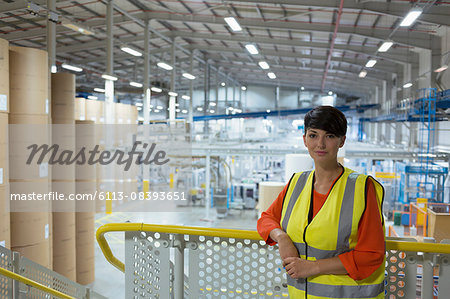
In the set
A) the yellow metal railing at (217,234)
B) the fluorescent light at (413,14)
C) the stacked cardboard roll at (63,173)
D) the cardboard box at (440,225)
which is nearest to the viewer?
the yellow metal railing at (217,234)

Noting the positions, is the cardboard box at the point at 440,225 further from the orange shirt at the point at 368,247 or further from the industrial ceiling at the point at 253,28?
the industrial ceiling at the point at 253,28

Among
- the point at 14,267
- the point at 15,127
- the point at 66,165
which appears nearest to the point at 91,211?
the point at 66,165

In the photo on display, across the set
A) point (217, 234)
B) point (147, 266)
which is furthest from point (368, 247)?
point (147, 266)

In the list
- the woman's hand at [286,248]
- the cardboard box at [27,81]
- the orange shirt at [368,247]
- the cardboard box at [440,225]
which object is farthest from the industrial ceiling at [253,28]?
the orange shirt at [368,247]

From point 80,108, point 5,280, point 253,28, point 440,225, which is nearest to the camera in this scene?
point 5,280

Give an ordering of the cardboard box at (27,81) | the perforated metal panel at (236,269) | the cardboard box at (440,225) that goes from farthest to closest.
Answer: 1. the cardboard box at (440,225)
2. the cardboard box at (27,81)
3. the perforated metal panel at (236,269)

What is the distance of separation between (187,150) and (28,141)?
901cm

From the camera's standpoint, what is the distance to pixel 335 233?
1.46 meters

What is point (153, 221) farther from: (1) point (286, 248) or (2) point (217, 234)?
(1) point (286, 248)

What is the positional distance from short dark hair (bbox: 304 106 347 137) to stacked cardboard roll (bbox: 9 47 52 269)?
15.3ft

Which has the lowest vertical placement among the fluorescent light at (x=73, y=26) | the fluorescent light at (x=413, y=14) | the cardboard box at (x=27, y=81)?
the cardboard box at (x=27, y=81)

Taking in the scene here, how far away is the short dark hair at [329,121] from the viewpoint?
151 centimetres

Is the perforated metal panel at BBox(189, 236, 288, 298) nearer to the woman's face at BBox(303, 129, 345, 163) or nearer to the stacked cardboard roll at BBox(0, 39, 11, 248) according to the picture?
the woman's face at BBox(303, 129, 345, 163)

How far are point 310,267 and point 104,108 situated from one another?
12.6 meters
